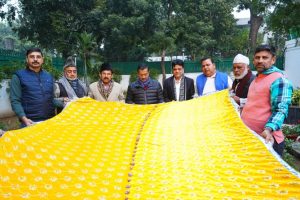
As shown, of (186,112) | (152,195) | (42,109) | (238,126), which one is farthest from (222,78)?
(152,195)

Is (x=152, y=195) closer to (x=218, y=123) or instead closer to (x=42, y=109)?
(x=218, y=123)

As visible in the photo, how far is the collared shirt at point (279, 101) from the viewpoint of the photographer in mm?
2293

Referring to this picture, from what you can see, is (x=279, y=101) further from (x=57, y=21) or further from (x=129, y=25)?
(x=129, y=25)

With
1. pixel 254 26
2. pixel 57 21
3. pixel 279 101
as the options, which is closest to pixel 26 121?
pixel 279 101

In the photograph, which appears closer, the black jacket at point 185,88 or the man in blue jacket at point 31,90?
the man in blue jacket at point 31,90

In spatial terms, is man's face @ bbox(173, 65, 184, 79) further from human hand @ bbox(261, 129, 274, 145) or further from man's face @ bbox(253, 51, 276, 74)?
human hand @ bbox(261, 129, 274, 145)

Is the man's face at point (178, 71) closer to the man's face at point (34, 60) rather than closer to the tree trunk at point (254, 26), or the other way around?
the man's face at point (34, 60)

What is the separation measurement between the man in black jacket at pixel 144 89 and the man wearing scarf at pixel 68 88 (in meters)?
0.61

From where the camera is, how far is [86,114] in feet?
11.7

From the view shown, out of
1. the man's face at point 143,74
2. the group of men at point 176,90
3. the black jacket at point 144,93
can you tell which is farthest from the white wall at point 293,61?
the man's face at point 143,74

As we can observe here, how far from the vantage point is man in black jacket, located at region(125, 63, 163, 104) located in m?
4.14

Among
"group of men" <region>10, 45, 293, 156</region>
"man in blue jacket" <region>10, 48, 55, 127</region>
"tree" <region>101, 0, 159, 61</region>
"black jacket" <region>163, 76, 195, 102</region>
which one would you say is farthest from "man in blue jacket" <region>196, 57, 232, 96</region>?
"tree" <region>101, 0, 159, 61</region>

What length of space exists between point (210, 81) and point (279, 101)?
180cm

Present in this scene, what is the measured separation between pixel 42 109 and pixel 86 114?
44 centimetres
